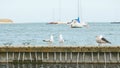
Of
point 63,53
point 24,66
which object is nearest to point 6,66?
point 24,66

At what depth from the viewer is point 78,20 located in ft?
549

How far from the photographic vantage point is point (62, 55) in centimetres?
5022

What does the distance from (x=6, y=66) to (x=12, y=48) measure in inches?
72.7

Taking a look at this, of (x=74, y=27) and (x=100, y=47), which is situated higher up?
(x=100, y=47)

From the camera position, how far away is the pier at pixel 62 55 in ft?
164

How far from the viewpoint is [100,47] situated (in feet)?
163

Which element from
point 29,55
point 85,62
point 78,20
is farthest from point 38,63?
point 78,20

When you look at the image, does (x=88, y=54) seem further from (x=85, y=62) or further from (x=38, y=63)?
(x=38, y=63)

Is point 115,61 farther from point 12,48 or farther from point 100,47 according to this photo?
point 12,48

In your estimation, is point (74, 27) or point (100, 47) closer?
point (100, 47)

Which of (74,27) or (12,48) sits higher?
(12,48)

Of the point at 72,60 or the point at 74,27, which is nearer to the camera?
the point at 72,60

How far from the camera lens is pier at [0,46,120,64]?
49844 millimetres

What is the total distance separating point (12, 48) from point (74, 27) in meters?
126
